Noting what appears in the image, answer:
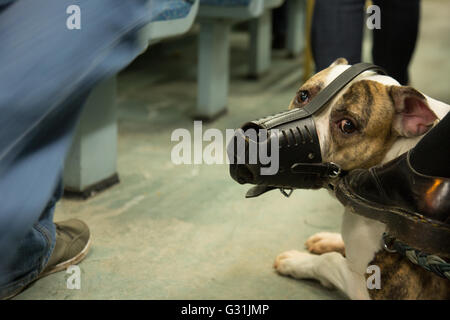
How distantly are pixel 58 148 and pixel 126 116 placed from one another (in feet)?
6.35

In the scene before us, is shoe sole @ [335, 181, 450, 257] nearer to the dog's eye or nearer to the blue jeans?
the dog's eye

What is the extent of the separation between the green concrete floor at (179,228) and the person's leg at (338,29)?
0.47m

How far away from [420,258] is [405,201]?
0.35 feet

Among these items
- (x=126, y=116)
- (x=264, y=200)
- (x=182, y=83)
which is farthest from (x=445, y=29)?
(x=264, y=200)

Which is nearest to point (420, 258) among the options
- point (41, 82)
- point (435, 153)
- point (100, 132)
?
point (435, 153)

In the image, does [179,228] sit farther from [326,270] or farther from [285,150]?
[285,150]

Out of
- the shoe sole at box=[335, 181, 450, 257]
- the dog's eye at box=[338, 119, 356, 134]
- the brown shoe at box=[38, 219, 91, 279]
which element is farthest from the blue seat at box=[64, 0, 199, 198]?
the shoe sole at box=[335, 181, 450, 257]

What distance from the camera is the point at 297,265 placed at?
1420 mm

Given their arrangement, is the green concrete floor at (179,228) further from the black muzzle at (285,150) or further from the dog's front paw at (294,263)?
the black muzzle at (285,150)

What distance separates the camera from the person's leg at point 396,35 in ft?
6.82

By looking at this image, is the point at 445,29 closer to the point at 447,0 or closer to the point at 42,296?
the point at 447,0

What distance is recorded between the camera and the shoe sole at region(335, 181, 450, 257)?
104 centimetres

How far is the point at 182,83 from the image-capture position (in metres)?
3.38

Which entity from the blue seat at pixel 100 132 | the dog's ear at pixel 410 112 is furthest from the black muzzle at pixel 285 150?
the blue seat at pixel 100 132
